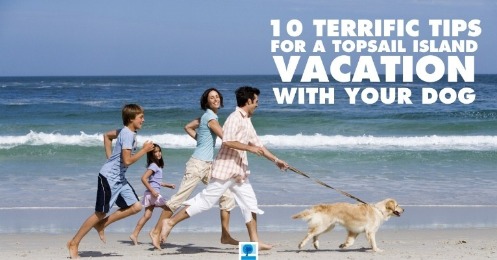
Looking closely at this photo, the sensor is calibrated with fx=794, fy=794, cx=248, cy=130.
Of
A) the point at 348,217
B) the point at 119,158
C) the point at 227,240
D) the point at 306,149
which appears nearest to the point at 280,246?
the point at 227,240

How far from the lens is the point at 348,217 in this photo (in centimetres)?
715

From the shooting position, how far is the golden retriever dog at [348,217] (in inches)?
279

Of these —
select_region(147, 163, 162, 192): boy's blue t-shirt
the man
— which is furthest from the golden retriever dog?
select_region(147, 163, 162, 192): boy's blue t-shirt

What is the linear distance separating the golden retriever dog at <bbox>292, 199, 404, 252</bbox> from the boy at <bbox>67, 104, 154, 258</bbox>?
1.47 metres

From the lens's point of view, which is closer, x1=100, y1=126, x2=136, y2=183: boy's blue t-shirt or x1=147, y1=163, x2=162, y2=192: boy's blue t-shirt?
x1=100, y1=126, x2=136, y2=183: boy's blue t-shirt

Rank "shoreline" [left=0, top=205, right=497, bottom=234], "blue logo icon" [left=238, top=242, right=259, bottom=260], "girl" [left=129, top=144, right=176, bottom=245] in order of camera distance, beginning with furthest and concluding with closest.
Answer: "shoreline" [left=0, top=205, right=497, bottom=234] → "girl" [left=129, top=144, right=176, bottom=245] → "blue logo icon" [left=238, top=242, right=259, bottom=260]

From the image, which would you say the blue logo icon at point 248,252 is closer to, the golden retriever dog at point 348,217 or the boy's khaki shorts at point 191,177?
the golden retriever dog at point 348,217

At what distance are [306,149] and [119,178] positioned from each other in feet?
42.7

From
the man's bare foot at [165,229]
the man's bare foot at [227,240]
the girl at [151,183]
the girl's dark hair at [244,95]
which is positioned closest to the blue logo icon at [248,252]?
the girl's dark hair at [244,95]

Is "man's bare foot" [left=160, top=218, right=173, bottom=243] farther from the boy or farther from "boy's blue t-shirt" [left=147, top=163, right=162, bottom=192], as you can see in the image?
"boy's blue t-shirt" [left=147, top=163, right=162, bottom=192]

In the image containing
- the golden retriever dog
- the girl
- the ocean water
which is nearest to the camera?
the golden retriever dog

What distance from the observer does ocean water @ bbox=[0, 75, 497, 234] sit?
11.8 m

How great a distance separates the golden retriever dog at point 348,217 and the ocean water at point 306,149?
3413 millimetres

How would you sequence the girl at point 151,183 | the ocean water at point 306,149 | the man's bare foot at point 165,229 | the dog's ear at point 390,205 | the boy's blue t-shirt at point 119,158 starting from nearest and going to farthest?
the boy's blue t-shirt at point 119,158, the man's bare foot at point 165,229, the dog's ear at point 390,205, the girl at point 151,183, the ocean water at point 306,149
